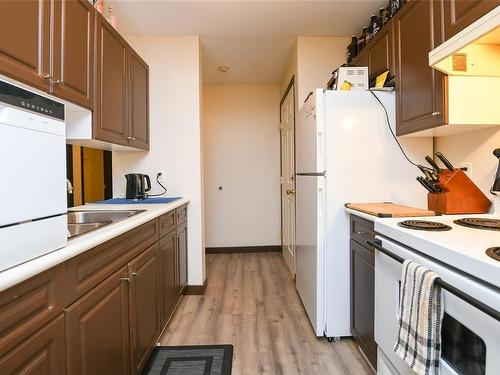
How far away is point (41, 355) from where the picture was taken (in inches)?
30.8

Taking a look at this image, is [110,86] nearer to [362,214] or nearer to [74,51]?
[74,51]

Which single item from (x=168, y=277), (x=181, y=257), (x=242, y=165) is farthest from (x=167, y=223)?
(x=242, y=165)

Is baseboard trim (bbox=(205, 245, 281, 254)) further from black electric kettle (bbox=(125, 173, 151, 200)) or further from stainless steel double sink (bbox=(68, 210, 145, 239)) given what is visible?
stainless steel double sink (bbox=(68, 210, 145, 239))

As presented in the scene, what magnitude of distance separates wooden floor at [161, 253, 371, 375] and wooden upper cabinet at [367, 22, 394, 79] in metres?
1.86

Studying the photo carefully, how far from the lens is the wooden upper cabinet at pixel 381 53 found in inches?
75.1

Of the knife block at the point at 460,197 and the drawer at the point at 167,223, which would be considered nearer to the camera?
the knife block at the point at 460,197

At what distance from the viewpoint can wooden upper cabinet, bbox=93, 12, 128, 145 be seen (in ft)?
5.51

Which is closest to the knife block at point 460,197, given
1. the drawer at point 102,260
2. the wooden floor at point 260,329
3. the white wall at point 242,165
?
the wooden floor at point 260,329

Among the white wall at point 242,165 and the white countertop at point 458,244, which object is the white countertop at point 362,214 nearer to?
the white countertop at point 458,244

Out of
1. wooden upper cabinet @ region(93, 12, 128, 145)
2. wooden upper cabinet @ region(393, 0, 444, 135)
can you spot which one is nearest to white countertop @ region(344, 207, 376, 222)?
wooden upper cabinet @ region(393, 0, 444, 135)

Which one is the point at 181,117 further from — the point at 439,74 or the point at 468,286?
the point at 468,286

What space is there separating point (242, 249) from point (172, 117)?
7.38 ft

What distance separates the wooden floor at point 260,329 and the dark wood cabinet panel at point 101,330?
2.38ft

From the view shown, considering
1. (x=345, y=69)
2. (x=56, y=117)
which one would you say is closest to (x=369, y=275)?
(x=345, y=69)
